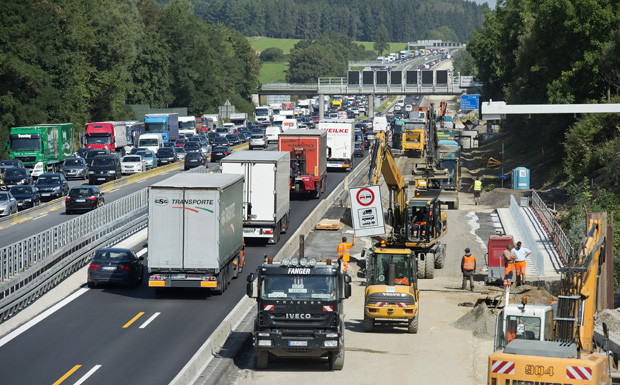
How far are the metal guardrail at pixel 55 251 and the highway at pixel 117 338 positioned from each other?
131 centimetres

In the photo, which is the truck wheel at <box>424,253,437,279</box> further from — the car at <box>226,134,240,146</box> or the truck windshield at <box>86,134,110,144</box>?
the car at <box>226,134,240,146</box>

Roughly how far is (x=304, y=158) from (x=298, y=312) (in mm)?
31996

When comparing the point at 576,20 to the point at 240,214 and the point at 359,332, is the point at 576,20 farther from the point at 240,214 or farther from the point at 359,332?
the point at 359,332

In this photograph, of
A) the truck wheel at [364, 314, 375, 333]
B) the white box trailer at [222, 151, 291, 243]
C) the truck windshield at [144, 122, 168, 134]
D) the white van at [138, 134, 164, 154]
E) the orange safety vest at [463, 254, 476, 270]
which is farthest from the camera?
the truck windshield at [144, 122, 168, 134]

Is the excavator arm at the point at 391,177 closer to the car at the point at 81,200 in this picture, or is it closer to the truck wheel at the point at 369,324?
the truck wheel at the point at 369,324

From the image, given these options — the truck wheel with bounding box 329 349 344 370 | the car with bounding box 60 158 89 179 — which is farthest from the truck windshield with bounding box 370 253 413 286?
the car with bounding box 60 158 89 179

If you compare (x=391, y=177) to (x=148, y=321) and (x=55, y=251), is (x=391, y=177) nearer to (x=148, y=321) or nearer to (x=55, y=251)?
(x=148, y=321)

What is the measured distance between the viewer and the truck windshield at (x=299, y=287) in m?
21.7

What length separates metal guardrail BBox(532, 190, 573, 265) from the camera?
3717cm

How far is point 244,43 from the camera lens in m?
196

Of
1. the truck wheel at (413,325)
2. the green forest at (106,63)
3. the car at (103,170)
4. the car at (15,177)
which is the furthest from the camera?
the green forest at (106,63)

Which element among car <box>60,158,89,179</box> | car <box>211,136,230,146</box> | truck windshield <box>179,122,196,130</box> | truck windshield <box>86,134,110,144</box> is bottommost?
car <box>60,158,89,179</box>

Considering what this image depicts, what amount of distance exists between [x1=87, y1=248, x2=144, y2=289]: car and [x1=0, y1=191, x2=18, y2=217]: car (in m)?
16.3

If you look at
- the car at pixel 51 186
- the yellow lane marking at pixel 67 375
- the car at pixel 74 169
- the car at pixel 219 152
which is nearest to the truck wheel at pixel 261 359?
the yellow lane marking at pixel 67 375
